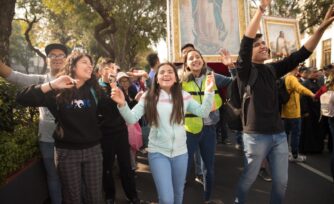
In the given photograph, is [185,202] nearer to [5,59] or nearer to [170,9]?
[170,9]

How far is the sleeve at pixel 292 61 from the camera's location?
3.65 metres

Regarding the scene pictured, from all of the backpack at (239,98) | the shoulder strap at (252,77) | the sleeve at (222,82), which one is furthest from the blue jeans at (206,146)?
the shoulder strap at (252,77)

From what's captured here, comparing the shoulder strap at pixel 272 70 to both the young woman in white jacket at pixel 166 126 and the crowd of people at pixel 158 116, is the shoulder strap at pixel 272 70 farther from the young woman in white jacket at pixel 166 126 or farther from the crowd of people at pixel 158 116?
the young woman in white jacket at pixel 166 126

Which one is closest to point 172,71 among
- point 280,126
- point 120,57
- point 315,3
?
point 280,126

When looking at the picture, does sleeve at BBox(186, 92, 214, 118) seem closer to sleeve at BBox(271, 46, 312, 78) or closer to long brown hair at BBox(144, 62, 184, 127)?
long brown hair at BBox(144, 62, 184, 127)

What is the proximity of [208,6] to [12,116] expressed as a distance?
154 inches

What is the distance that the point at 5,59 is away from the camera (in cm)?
670

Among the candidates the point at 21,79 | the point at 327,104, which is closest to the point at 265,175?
the point at 327,104

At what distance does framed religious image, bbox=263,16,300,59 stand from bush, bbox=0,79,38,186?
5.53 m

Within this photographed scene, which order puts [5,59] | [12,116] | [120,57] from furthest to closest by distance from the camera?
[120,57], [5,59], [12,116]

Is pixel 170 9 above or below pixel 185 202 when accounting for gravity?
above

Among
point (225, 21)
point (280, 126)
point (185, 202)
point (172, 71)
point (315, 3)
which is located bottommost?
point (185, 202)

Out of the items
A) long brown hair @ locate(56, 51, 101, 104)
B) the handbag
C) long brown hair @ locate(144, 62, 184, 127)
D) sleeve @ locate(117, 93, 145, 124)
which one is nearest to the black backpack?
the handbag

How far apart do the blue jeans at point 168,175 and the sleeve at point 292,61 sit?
1431 millimetres
